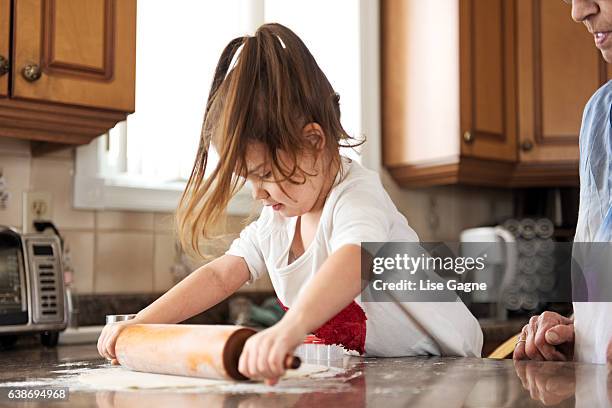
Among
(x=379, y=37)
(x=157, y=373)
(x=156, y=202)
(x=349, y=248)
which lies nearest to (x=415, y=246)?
(x=349, y=248)

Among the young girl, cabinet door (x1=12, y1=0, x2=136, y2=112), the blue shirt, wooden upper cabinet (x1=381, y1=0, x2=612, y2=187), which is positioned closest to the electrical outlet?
cabinet door (x1=12, y1=0, x2=136, y2=112)

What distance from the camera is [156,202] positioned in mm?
2219

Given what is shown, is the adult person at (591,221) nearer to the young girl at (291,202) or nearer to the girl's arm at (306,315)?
the young girl at (291,202)

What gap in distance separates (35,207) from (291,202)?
1049 mm

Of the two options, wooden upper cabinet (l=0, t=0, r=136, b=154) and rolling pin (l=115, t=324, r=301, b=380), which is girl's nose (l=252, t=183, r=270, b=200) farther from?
wooden upper cabinet (l=0, t=0, r=136, b=154)

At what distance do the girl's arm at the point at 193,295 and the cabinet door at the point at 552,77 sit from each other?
1.68 metres

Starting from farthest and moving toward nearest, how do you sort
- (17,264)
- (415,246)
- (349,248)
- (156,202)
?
(156,202) < (17,264) < (415,246) < (349,248)

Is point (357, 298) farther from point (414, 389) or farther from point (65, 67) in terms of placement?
point (65, 67)

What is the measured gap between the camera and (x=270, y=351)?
0.80m

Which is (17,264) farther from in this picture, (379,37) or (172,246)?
(379,37)

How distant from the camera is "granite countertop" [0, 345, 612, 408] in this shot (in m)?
0.75

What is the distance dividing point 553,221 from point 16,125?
1886 millimetres

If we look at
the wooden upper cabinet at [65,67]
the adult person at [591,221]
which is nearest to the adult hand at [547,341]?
the adult person at [591,221]

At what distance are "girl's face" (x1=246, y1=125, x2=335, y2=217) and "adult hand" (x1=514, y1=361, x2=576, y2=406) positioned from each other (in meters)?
0.36
